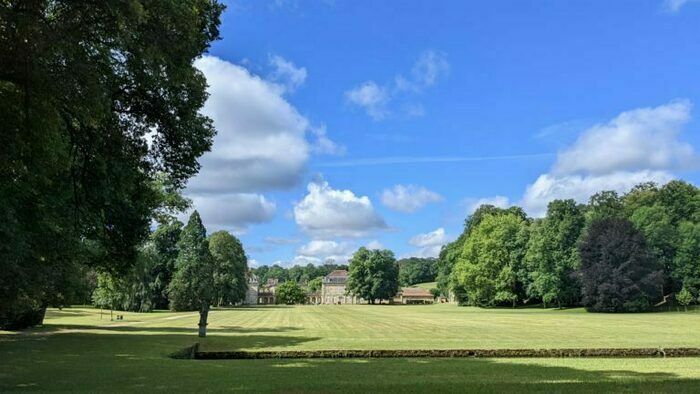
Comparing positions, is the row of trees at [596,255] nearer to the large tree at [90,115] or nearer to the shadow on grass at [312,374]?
the shadow on grass at [312,374]

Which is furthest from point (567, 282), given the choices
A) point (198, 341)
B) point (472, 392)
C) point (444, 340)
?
point (472, 392)

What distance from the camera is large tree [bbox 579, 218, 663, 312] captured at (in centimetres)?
6975

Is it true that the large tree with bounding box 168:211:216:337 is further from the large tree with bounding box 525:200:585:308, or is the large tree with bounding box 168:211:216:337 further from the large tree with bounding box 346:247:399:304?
the large tree with bounding box 346:247:399:304

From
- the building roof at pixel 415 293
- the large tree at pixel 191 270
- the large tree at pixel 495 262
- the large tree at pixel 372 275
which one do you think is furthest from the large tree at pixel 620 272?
the building roof at pixel 415 293

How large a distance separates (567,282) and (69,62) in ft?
276

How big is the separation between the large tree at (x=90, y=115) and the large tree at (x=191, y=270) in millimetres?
60159

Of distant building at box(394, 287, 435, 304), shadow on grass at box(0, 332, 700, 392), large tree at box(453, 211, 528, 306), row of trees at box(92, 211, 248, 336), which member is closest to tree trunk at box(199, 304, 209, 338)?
shadow on grass at box(0, 332, 700, 392)

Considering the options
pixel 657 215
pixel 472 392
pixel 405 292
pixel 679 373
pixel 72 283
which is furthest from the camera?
pixel 405 292

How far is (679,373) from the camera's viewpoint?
1589 centimetres

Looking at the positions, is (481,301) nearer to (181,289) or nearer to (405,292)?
(181,289)

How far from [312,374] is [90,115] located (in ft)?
33.2

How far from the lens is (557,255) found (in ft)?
272

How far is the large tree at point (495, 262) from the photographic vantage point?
9294 centimetres

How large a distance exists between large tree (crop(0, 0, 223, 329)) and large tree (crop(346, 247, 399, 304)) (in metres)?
131
